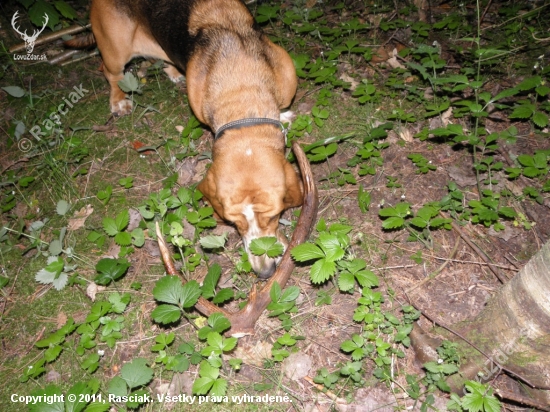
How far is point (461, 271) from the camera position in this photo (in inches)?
118

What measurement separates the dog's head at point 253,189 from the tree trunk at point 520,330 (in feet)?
4.89

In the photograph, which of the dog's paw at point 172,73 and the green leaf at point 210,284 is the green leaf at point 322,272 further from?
the dog's paw at point 172,73

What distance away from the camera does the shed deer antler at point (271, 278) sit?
9.59 feet

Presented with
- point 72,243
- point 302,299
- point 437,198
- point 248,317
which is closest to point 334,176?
point 437,198

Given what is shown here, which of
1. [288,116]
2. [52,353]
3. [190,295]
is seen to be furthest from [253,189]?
[52,353]

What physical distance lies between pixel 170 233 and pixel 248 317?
94 centimetres

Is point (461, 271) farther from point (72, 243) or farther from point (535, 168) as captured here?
point (72, 243)

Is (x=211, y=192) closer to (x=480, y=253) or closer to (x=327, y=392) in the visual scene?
(x=327, y=392)

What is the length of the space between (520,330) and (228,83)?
2.93 metres

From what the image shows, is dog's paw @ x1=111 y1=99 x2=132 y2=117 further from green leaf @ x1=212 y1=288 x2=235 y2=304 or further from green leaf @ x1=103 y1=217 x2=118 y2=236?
green leaf @ x1=212 y1=288 x2=235 y2=304

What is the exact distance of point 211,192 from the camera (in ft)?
11.0

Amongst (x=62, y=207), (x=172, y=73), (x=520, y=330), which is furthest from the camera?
(x=172, y=73)

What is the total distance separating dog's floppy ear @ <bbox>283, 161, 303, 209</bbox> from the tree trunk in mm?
1504

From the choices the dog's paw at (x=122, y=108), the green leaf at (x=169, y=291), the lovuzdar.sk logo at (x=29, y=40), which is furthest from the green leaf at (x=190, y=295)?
the lovuzdar.sk logo at (x=29, y=40)
